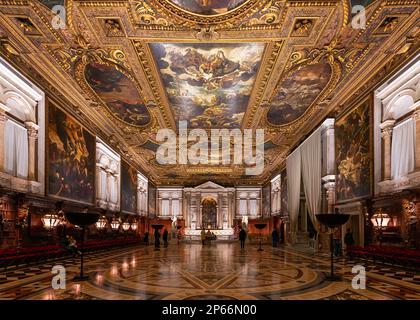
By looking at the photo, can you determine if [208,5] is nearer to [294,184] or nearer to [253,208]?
[294,184]

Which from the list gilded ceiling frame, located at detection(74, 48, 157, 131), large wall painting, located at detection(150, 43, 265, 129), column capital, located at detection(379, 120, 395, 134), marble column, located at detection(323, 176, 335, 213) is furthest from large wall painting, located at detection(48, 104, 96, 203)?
column capital, located at detection(379, 120, 395, 134)

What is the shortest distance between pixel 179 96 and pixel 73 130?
16.2 ft

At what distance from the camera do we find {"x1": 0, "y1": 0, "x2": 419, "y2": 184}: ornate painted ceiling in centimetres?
880

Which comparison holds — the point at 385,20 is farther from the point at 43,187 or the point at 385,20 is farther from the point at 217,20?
the point at 43,187

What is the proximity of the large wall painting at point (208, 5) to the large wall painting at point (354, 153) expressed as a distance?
21.9ft

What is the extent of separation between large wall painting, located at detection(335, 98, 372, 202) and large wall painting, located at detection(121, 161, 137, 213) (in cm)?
1554

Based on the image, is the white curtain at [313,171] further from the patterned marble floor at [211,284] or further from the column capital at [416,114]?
the column capital at [416,114]

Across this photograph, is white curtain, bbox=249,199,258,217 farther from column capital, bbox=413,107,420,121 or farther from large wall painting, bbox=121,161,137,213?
column capital, bbox=413,107,420,121

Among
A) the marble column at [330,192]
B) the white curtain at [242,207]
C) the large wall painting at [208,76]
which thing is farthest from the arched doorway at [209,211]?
the marble column at [330,192]

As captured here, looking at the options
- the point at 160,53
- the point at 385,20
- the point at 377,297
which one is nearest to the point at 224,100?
the point at 160,53

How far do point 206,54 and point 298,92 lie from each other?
4.79 m

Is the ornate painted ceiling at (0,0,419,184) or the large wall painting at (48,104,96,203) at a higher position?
the ornate painted ceiling at (0,0,419,184)

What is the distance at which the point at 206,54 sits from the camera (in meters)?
11.2

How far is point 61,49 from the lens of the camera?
35.0 feet
